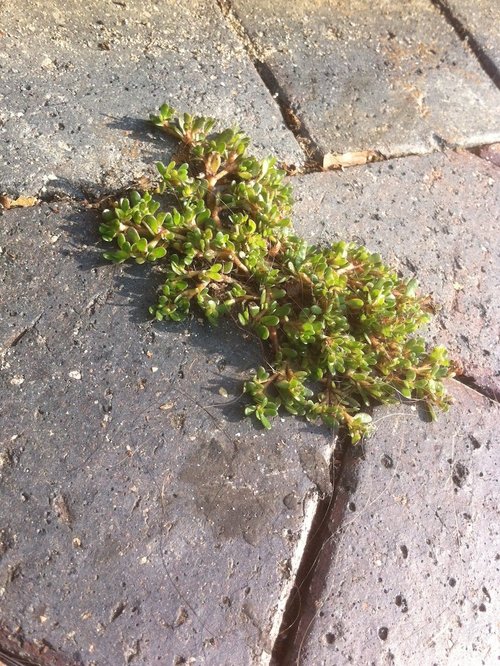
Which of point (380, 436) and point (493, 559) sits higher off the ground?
point (380, 436)

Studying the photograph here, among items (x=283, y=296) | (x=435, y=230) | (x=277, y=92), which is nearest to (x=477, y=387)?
(x=435, y=230)

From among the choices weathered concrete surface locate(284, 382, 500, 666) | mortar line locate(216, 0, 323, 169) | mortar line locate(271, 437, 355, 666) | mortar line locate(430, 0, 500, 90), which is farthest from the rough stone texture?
mortar line locate(271, 437, 355, 666)

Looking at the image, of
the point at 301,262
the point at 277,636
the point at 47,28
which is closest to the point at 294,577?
the point at 277,636

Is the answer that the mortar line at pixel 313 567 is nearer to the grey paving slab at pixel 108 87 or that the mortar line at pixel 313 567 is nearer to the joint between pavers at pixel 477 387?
the joint between pavers at pixel 477 387

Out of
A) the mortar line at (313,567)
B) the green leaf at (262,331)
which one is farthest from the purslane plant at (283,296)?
the mortar line at (313,567)

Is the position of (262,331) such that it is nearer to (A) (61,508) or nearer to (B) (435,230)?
(A) (61,508)

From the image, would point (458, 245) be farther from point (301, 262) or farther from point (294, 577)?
point (294, 577)
